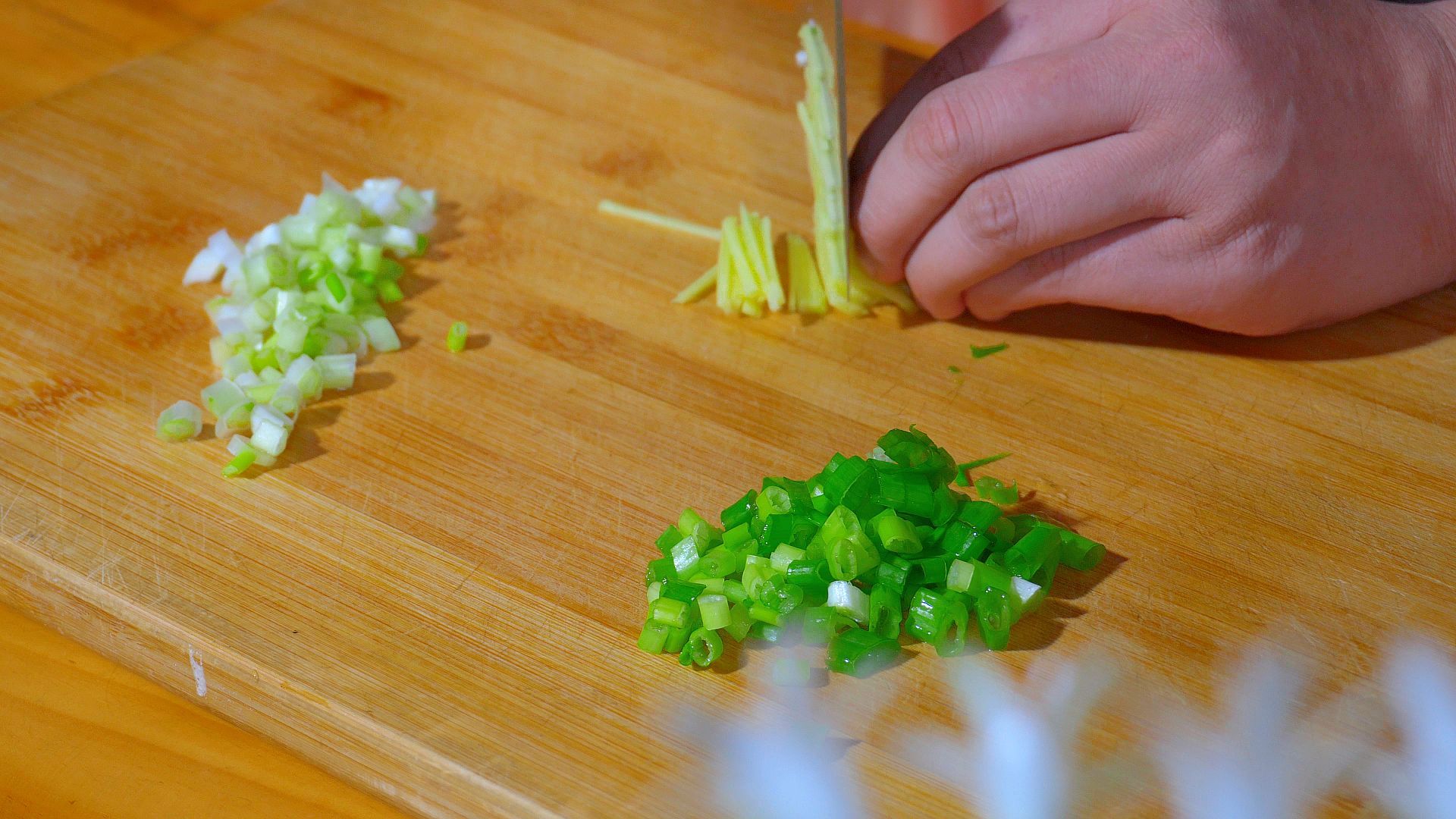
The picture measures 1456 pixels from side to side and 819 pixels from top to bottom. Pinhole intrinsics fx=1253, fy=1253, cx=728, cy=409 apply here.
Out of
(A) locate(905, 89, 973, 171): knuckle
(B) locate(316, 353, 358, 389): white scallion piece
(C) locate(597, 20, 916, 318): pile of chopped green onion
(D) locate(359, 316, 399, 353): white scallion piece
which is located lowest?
(B) locate(316, 353, 358, 389): white scallion piece

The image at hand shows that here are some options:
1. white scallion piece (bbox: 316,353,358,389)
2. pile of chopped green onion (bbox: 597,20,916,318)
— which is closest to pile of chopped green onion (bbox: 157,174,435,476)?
white scallion piece (bbox: 316,353,358,389)

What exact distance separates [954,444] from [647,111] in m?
0.79

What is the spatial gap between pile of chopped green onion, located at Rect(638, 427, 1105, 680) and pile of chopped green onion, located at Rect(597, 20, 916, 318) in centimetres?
36

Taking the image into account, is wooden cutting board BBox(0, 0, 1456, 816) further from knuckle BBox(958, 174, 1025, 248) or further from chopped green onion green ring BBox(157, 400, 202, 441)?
knuckle BBox(958, 174, 1025, 248)

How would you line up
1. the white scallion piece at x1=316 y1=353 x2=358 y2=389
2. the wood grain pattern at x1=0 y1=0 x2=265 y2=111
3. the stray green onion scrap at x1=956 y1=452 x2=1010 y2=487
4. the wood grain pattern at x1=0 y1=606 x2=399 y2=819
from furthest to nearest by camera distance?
the wood grain pattern at x1=0 y1=0 x2=265 y2=111
the white scallion piece at x1=316 y1=353 x2=358 y2=389
the stray green onion scrap at x1=956 y1=452 x2=1010 y2=487
the wood grain pattern at x1=0 y1=606 x2=399 y2=819

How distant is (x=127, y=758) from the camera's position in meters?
1.10

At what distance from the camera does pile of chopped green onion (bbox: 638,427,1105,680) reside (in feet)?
3.65

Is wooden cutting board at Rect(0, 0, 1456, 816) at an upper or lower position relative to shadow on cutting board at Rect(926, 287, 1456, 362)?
lower

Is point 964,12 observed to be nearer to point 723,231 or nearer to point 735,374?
point 723,231

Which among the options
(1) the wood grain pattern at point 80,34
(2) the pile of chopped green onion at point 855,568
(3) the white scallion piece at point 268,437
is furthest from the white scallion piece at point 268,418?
(1) the wood grain pattern at point 80,34

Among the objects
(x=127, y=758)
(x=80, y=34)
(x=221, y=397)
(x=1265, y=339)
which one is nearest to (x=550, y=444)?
(x=221, y=397)

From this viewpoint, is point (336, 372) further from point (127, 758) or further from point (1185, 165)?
point (1185, 165)

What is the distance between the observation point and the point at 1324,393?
140 cm

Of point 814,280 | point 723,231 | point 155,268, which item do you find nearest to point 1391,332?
point 814,280
